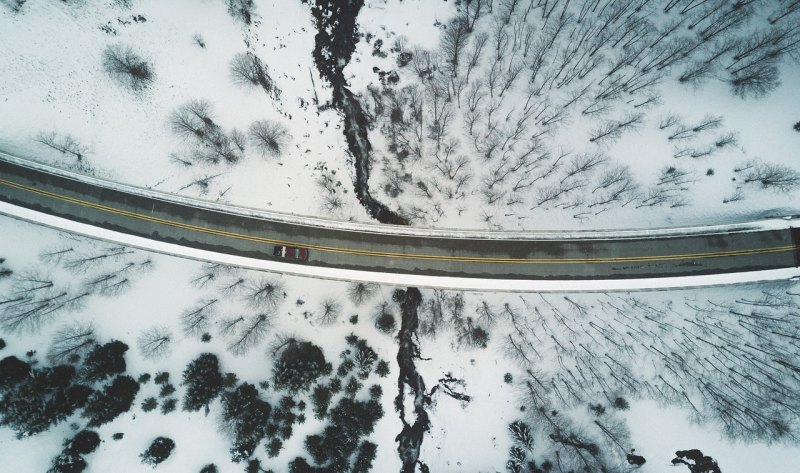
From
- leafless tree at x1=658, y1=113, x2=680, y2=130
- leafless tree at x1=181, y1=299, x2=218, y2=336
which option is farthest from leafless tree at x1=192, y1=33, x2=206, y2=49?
leafless tree at x1=658, y1=113, x2=680, y2=130

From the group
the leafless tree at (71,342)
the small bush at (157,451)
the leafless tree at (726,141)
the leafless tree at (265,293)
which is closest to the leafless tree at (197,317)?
the leafless tree at (265,293)

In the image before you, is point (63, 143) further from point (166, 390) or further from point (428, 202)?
point (428, 202)

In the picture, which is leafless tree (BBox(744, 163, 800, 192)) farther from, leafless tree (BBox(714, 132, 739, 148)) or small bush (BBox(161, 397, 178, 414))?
small bush (BBox(161, 397, 178, 414))

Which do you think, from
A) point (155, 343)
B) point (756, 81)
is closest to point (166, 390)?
point (155, 343)

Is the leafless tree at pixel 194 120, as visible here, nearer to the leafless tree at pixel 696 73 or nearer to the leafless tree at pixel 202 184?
the leafless tree at pixel 202 184

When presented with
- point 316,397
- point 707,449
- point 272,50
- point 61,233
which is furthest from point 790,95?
point 61,233
